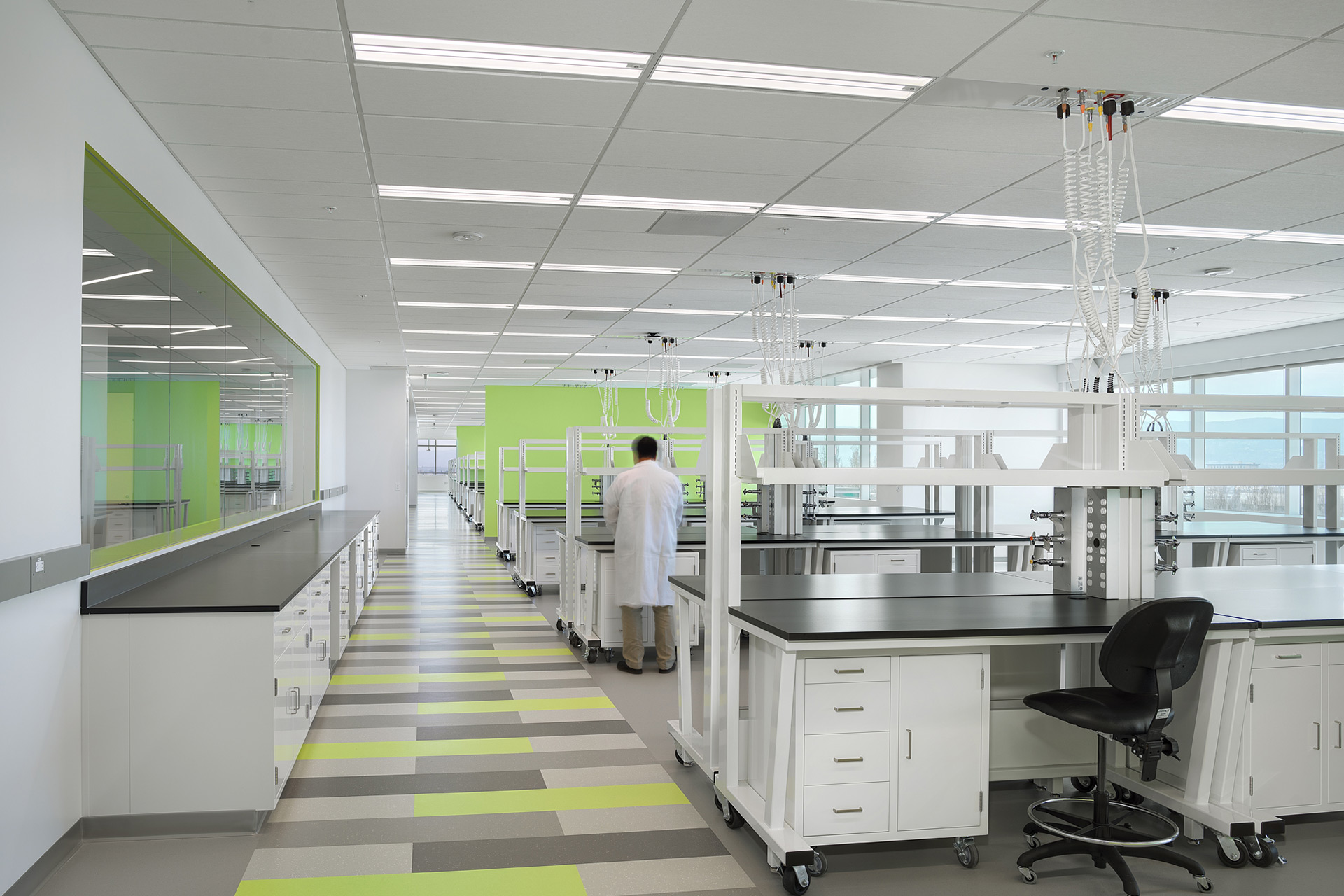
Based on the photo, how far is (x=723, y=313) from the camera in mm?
8492

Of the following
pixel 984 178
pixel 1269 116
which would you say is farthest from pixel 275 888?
pixel 1269 116

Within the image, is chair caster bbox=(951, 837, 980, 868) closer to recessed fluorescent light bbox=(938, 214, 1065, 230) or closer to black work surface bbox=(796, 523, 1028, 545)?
black work surface bbox=(796, 523, 1028, 545)

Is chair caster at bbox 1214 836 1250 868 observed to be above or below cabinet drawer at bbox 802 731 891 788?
below

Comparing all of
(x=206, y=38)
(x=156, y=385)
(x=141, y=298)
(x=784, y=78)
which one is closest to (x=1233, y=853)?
(x=784, y=78)

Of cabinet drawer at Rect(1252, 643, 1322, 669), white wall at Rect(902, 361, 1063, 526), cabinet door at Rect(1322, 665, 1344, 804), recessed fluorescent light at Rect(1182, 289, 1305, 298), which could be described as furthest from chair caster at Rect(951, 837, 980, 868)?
white wall at Rect(902, 361, 1063, 526)

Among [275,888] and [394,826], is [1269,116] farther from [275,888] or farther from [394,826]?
[275,888]

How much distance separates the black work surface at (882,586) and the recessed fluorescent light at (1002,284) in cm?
328

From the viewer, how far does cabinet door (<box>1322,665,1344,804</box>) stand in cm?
319

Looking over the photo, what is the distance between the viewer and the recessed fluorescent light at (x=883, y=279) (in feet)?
22.6

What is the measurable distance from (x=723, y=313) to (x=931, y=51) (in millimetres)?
5382

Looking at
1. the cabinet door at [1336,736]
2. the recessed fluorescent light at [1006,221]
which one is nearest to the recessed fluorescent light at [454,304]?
the recessed fluorescent light at [1006,221]

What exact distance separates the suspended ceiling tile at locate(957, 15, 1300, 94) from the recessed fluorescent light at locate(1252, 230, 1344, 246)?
268 cm

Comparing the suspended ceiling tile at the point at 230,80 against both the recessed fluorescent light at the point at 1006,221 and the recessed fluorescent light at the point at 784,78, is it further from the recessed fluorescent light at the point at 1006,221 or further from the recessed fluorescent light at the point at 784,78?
the recessed fluorescent light at the point at 1006,221

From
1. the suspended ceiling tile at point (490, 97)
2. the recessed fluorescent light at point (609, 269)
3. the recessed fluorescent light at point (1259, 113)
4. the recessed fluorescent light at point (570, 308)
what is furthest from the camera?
the recessed fluorescent light at point (570, 308)
